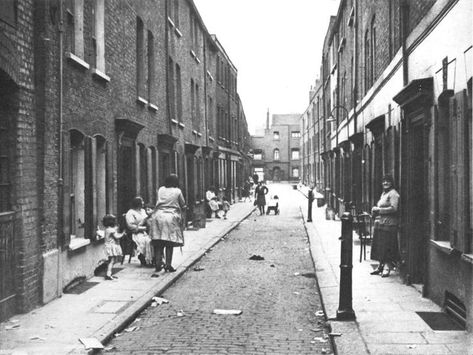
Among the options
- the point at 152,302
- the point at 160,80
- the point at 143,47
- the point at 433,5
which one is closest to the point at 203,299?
the point at 152,302

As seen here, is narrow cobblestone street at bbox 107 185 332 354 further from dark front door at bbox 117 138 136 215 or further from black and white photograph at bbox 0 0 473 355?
dark front door at bbox 117 138 136 215

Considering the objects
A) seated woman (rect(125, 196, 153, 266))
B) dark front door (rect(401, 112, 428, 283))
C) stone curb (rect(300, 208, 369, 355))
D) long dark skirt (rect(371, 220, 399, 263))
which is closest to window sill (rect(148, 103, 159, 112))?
seated woman (rect(125, 196, 153, 266))

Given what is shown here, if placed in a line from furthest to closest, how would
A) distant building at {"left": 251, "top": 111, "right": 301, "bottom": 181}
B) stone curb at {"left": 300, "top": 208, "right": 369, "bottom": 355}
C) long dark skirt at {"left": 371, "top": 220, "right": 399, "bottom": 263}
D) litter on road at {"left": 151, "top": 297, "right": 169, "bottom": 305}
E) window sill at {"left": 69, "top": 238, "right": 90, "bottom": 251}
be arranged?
distant building at {"left": 251, "top": 111, "right": 301, "bottom": 181}, long dark skirt at {"left": 371, "top": 220, "right": 399, "bottom": 263}, window sill at {"left": 69, "top": 238, "right": 90, "bottom": 251}, litter on road at {"left": 151, "top": 297, "right": 169, "bottom": 305}, stone curb at {"left": 300, "top": 208, "right": 369, "bottom": 355}

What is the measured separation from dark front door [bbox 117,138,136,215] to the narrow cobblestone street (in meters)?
2.20

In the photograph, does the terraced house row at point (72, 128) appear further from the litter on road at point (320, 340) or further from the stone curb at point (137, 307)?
the litter on road at point (320, 340)

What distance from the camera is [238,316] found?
7.52 meters

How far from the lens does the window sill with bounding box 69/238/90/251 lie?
9199 millimetres

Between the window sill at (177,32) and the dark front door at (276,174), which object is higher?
the window sill at (177,32)

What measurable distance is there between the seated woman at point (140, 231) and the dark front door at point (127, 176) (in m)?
1.30

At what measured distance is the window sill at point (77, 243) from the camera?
9199 mm

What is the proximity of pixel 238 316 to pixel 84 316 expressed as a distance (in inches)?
74.8

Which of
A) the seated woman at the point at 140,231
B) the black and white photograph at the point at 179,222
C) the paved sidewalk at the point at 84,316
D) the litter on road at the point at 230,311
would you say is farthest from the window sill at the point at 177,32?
the litter on road at the point at 230,311

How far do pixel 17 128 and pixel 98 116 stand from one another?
12.3 feet

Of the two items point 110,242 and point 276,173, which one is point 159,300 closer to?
point 110,242
